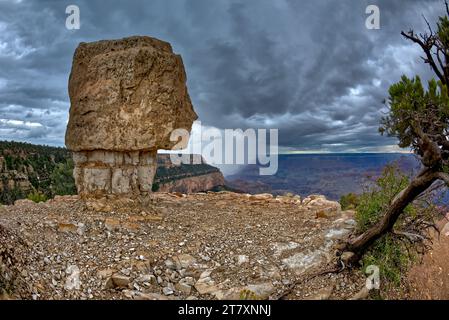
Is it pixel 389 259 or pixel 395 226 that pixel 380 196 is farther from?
pixel 389 259

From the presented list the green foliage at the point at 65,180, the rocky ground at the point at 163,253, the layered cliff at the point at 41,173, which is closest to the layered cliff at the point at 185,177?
the layered cliff at the point at 41,173

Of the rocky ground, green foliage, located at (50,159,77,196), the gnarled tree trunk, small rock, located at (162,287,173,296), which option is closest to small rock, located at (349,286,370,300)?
the rocky ground

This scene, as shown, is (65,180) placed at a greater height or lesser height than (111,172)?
lesser

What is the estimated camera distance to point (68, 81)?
11398mm

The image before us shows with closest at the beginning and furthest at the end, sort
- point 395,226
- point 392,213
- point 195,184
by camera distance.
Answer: point 392,213 → point 395,226 → point 195,184

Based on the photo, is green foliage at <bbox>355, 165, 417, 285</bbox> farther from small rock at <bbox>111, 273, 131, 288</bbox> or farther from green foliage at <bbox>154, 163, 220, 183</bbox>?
green foliage at <bbox>154, 163, 220, 183</bbox>

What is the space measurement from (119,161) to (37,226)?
8.74 ft

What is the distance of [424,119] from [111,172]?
25.0 ft

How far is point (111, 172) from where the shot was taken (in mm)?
10266

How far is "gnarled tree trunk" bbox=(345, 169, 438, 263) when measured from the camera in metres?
6.48

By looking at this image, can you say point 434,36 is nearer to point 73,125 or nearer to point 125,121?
point 125,121

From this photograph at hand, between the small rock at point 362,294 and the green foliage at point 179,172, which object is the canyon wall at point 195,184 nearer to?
the green foliage at point 179,172

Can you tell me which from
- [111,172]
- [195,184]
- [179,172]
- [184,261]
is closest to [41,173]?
[179,172]

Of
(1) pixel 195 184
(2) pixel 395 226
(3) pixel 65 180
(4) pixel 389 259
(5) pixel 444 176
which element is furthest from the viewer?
(1) pixel 195 184
